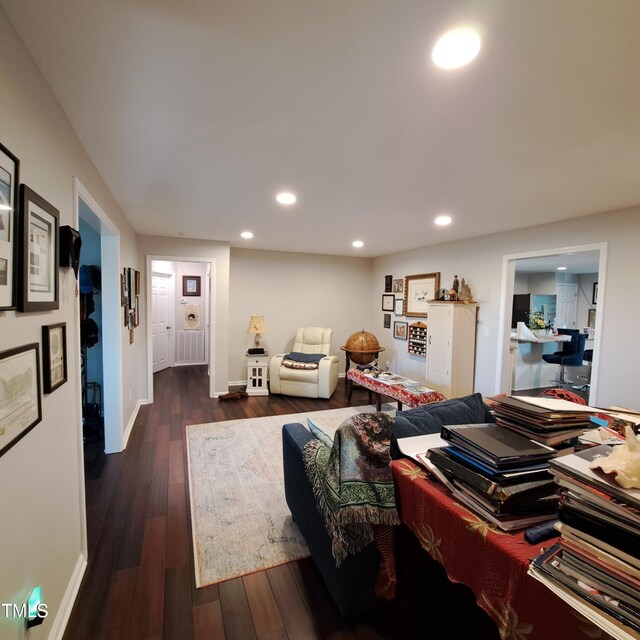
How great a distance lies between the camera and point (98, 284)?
3498 mm

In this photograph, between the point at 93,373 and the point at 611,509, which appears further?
the point at 93,373

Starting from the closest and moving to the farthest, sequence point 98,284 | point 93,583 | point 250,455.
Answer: point 93,583 → point 250,455 → point 98,284

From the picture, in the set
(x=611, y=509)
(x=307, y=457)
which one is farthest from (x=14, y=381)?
(x=611, y=509)

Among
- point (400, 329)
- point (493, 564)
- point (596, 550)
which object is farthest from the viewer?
point (400, 329)

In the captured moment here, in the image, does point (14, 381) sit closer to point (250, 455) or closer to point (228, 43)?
point (228, 43)

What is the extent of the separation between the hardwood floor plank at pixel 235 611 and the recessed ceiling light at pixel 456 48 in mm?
2549

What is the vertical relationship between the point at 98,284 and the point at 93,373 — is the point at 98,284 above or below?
above

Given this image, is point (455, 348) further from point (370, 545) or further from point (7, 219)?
point (7, 219)

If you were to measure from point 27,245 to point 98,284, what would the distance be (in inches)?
105

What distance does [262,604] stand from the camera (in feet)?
5.48

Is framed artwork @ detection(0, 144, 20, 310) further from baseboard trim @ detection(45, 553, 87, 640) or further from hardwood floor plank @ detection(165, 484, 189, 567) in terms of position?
hardwood floor plank @ detection(165, 484, 189, 567)

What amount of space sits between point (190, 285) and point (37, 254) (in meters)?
6.42

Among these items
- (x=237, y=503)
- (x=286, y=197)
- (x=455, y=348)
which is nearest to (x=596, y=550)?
(x=237, y=503)

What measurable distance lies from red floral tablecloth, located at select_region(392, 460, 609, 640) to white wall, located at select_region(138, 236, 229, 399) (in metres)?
4.41
